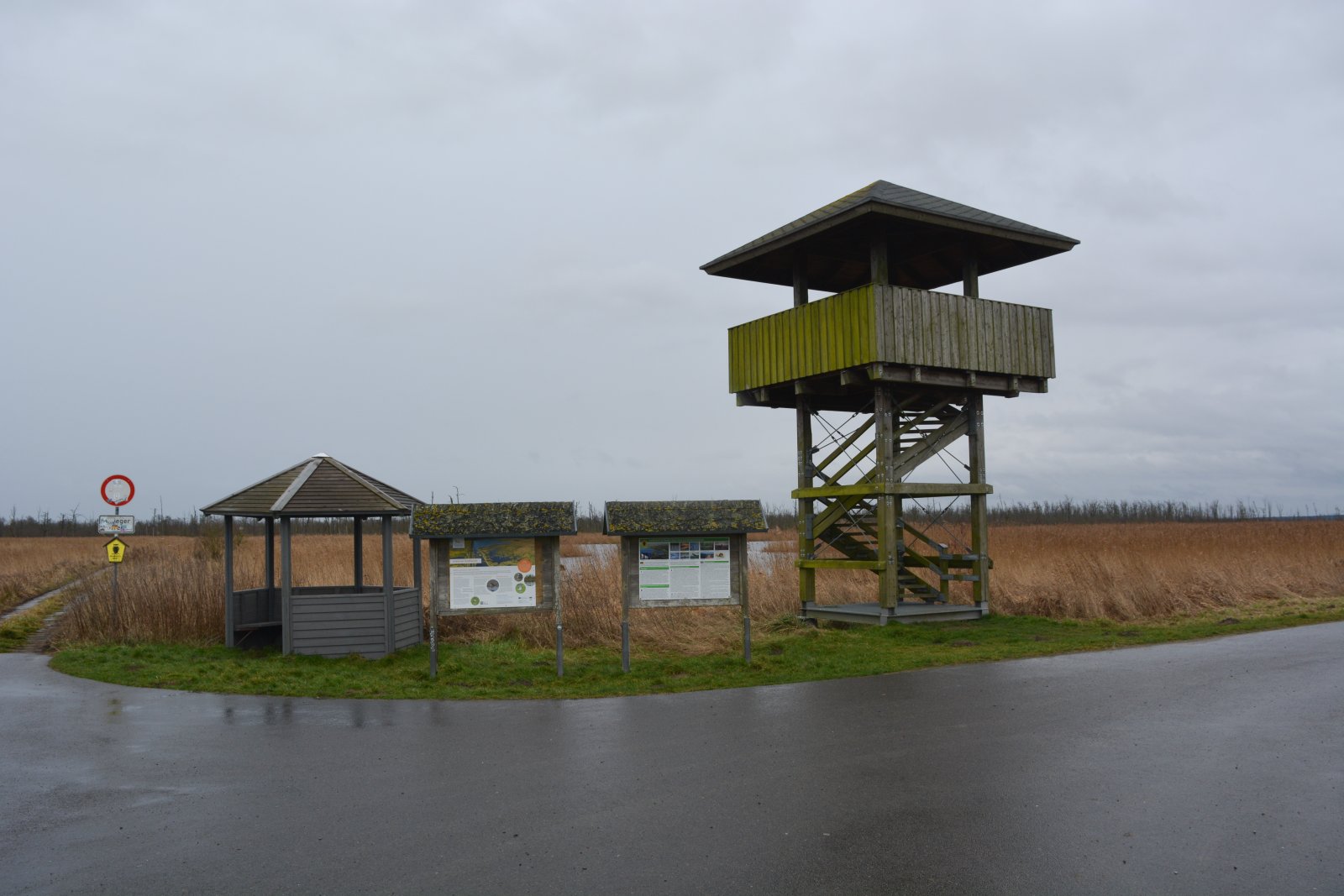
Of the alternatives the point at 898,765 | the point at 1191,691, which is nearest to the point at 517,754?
the point at 898,765

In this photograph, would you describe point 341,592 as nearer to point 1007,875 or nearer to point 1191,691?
point 1191,691

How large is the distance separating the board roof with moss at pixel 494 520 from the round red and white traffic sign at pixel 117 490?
10.2 m

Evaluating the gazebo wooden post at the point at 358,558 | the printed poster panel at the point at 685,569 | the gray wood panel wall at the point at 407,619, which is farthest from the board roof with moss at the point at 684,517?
the gazebo wooden post at the point at 358,558

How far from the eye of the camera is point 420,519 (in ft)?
44.3

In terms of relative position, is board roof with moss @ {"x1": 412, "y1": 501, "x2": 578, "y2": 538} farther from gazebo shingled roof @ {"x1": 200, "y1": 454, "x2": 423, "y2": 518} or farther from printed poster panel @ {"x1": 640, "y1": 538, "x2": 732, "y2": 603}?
gazebo shingled roof @ {"x1": 200, "y1": 454, "x2": 423, "y2": 518}

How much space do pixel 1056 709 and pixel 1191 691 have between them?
1921 mm

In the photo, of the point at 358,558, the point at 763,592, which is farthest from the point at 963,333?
the point at 358,558

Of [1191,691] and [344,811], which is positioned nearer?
[344,811]

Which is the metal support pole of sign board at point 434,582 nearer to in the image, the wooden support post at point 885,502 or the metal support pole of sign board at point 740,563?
the metal support pole of sign board at point 740,563

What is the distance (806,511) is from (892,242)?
17.9ft

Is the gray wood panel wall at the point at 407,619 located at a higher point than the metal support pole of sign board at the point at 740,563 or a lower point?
lower

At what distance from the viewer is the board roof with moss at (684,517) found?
13.8 m

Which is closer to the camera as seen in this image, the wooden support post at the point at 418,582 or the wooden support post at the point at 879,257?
the wooden support post at the point at 418,582

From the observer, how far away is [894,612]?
17.9 m
